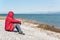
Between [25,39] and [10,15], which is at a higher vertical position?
[10,15]

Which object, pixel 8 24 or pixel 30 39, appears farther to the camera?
pixel 8 24

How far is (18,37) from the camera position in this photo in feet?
51.6

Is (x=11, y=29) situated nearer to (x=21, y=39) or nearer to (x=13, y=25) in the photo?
(x=13, y=25)

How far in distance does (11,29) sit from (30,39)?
7.02 ft

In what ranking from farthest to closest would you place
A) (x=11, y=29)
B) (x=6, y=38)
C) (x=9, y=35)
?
(x=11, y=29)
(x=9, y=35)
(x=6, y=38)

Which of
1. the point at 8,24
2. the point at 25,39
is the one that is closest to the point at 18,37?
the point at 25,39

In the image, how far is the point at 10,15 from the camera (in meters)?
16.9

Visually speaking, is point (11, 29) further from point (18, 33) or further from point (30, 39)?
point (30, 39)

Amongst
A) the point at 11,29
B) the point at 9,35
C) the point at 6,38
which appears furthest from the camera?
the point at 11,29

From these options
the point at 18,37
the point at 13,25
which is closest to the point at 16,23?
the point at 13,25

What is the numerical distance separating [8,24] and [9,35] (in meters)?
1.07

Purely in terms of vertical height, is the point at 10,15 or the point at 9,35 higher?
the point at 10,15

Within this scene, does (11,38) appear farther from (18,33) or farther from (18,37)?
(18,33)

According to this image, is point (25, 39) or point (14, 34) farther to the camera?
point (14, 34)
